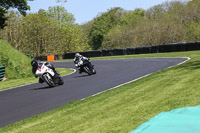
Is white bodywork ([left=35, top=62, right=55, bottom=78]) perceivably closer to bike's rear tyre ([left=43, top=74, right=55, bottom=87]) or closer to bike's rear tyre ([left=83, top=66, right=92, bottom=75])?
bike's rear tyre ([left=43, top=74, right=55, bottom=87])

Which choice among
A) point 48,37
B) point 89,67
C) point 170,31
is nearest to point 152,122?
point 89,67

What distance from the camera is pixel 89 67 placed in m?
21.3

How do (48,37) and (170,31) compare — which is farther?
(48,37)

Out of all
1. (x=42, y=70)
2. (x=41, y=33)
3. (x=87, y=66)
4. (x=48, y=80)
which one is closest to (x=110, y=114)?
(x=42, y=70)

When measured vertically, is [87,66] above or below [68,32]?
below

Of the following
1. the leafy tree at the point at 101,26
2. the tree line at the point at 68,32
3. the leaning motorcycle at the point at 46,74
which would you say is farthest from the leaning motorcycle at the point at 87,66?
the leafy tree at the point at 101,26

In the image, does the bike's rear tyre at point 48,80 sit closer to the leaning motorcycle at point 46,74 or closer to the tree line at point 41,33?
the leaning motorcycle at point 46,74

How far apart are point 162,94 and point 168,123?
4.13m

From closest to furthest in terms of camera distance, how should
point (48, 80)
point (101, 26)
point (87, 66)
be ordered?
point (48, 80), point (87, 66), point (101, 26)

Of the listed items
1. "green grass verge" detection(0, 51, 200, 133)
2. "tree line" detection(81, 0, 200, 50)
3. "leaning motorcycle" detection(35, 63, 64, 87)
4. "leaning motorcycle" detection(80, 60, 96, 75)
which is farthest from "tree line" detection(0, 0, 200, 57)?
"green grass verge" detection(0, 51, 200, 133)

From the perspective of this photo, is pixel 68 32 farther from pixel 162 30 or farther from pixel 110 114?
pixel 110 114

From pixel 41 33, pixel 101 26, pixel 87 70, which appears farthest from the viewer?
pixel 101 26

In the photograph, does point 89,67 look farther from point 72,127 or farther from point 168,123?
point 168,123

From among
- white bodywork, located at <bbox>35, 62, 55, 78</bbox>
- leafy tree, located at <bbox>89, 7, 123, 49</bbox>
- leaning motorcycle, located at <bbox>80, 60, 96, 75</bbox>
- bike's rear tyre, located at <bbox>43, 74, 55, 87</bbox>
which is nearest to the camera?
white bodywork, located at <bbox>35, 62, 55, 78</bbox>
